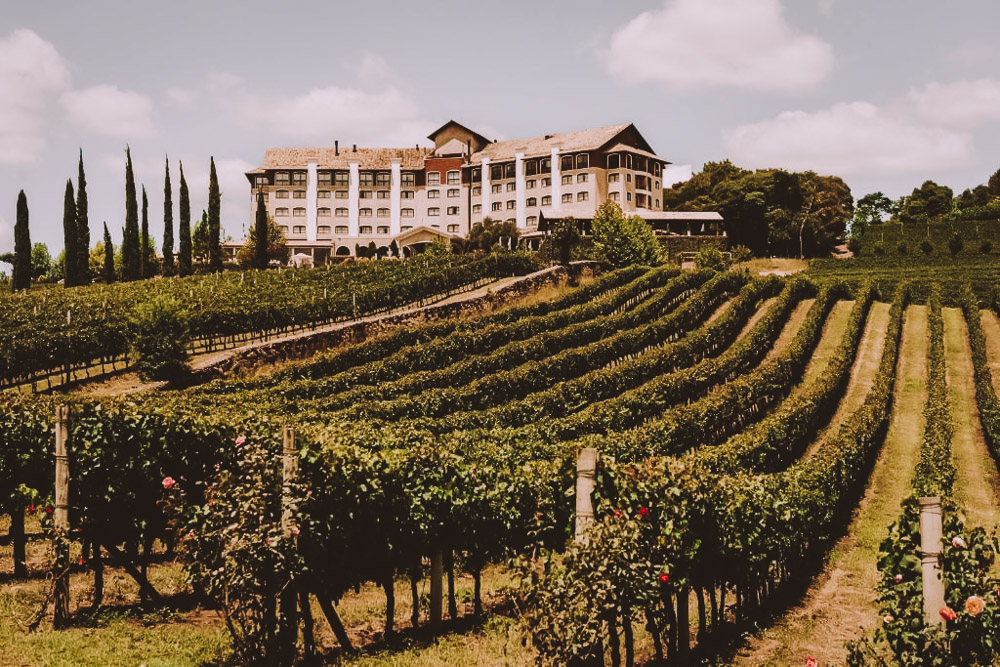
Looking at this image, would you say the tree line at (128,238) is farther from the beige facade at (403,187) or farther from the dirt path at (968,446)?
the dirt path at (968,446)

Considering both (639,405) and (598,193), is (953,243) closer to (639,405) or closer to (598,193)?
(598,193)

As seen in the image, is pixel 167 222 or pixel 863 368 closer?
pixel 863 368

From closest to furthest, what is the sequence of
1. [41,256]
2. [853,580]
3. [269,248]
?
[853,580]
[269,248]
[41,256]

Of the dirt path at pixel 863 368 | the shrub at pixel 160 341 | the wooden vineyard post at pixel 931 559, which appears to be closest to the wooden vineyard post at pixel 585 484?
the wooden vineyard post at pixel 931 559

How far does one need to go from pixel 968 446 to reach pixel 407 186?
263 ft

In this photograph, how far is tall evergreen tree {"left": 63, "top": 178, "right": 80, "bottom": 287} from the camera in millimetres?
66875

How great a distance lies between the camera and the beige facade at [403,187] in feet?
314

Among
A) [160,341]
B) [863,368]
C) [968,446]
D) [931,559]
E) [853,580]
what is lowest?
[853,580]

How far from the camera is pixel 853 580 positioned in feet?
54.5

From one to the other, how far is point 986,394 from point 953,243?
1890 inches

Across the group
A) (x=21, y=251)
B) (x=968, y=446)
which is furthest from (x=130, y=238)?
(x=968, y=446)

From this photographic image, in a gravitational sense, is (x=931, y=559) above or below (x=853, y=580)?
above

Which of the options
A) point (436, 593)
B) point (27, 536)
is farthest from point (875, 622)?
point (27, 536)

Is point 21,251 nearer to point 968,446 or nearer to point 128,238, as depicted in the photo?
point 128,238
